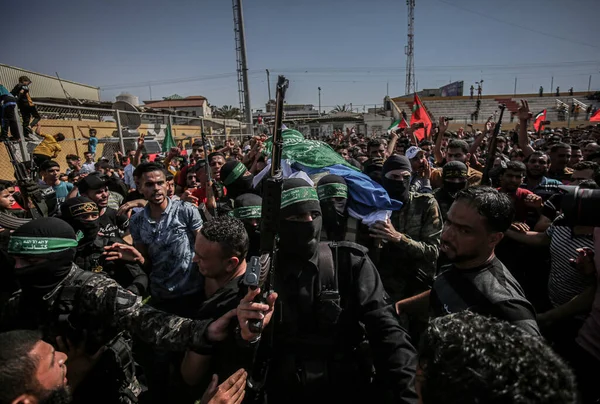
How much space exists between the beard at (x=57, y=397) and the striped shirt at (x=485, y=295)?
1838 millimetres

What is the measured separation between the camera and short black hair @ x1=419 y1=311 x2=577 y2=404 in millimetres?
783

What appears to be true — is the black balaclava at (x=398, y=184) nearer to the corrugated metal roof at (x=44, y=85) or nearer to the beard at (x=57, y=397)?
the beard at (x=57, y=397)

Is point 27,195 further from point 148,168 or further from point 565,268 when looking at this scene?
point 565,268

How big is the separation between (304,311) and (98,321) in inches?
48.3

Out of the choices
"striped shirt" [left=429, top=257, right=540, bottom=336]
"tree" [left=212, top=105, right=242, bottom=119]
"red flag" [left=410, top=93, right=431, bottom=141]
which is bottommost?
"striped shirt" [left=429, top=257, right=540, bottom=336]

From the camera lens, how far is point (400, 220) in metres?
3.21

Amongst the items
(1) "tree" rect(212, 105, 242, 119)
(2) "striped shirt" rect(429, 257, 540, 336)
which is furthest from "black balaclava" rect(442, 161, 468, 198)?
(1) "tree" rect(212, 105, 242, 119)

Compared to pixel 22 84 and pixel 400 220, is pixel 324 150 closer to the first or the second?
pixel 400 220

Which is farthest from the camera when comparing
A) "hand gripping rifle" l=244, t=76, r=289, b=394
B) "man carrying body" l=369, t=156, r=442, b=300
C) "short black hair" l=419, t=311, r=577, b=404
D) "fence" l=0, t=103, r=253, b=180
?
"fence" l=0, t=103, r=253, b=180

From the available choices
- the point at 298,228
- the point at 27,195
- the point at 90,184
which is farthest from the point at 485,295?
the point at 27,195

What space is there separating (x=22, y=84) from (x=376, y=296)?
299 inches

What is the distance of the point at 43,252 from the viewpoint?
200 centimetres

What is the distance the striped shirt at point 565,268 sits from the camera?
7.92 ft

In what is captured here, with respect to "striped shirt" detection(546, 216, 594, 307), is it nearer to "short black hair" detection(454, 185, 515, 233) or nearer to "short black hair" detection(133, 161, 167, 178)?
"short black hair" detection(454, 185, 515, 233)
